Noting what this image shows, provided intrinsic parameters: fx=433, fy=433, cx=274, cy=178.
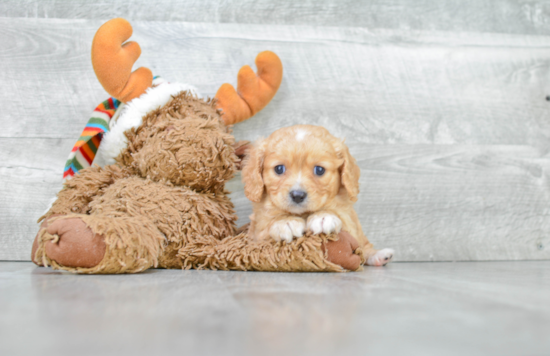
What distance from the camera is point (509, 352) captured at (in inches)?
24.1

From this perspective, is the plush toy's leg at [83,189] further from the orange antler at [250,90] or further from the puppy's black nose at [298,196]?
the puppy's black nose at [298,196]

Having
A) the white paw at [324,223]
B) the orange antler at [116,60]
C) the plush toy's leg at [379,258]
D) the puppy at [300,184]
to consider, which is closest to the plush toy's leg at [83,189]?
the orange antler at [116,60]

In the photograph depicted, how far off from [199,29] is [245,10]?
25cm

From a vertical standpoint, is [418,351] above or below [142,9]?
below

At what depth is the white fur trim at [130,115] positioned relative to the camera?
1688 millimetres

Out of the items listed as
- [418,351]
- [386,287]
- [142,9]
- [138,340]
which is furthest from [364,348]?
[142,9]

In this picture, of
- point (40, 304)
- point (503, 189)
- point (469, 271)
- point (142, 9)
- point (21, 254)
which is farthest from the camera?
point (503, 189)

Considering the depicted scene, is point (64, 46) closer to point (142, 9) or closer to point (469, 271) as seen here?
point (142, 9)

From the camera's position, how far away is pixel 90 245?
121cm

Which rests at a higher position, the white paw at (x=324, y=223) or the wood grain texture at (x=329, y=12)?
the wood grain texture at (x=329, y=12)

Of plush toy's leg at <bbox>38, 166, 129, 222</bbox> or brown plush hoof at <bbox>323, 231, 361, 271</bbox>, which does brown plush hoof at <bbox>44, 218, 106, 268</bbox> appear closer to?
plush toy's leg at <bbox>38, 166, 129, 222</bbox>

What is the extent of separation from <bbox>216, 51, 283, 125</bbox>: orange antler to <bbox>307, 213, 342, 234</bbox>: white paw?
0.68m

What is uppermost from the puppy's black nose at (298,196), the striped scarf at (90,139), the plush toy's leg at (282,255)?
the striped scarf at (90,139)

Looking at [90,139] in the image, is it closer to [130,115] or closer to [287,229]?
[130,115]
